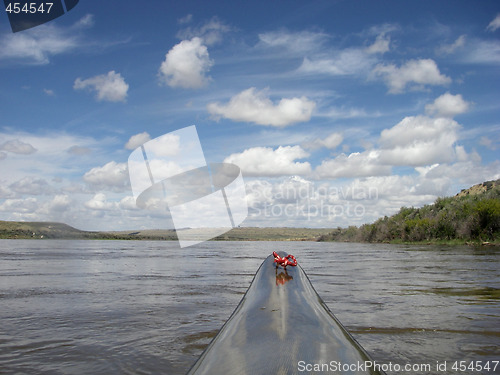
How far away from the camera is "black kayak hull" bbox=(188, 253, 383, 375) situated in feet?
5.14

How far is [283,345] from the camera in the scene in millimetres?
1798

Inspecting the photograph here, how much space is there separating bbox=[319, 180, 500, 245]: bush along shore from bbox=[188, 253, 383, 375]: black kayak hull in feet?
107

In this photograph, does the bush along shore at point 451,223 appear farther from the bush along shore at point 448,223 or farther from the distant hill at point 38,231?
the distant hill at point 38,231

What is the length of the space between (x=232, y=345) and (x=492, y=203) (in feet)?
118

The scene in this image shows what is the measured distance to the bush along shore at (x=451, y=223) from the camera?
3131cm

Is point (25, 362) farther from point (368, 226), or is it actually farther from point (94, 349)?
point (368, 226)

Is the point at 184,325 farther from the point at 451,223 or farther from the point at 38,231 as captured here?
the point at 38,231

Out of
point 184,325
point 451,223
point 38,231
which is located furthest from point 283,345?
point 38,231

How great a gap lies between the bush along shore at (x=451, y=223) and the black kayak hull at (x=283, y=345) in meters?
32.8

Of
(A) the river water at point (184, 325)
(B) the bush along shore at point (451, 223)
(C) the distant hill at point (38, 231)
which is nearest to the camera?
(A) the river water at point (184, 325)

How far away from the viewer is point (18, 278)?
32.4 feet

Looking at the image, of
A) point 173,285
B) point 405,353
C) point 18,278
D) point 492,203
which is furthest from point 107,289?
point 492,203

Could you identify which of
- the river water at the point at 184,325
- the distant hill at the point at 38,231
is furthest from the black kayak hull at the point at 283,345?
the distant hill at the point at 38,231

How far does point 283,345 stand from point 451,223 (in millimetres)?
39878
